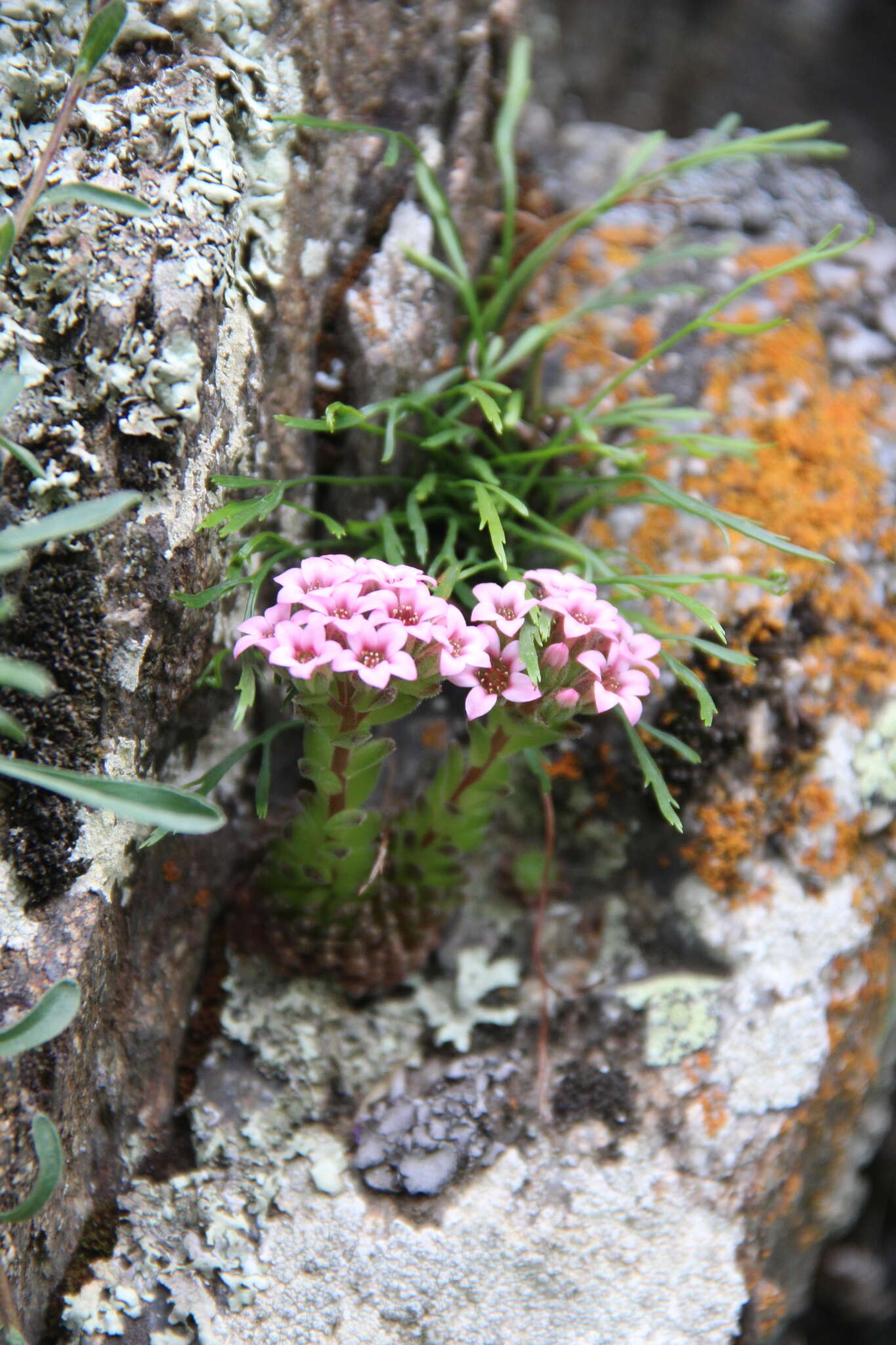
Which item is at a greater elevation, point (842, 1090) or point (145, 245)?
point (145, 245)

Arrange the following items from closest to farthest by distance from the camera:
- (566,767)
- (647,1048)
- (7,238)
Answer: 1. (7,238)
2. (647,1048)
3. (566,767)

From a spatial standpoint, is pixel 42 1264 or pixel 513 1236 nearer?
pixel 42 1264

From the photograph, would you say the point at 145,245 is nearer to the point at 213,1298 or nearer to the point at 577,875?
the point at 577,875

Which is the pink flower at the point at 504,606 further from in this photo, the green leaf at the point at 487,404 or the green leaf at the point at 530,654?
the green leaf at the point at 487,404

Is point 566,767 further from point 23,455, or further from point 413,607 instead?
point 23,455

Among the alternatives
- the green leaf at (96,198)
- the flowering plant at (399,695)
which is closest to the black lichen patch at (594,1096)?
the flowering plant at (399,695)

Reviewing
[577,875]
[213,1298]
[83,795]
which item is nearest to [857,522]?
[577,875]

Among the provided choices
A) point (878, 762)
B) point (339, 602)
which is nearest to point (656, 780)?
point (339, 602)

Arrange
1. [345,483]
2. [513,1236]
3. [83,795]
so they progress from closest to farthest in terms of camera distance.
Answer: [83,795] → [513,1236] → [345,483]
